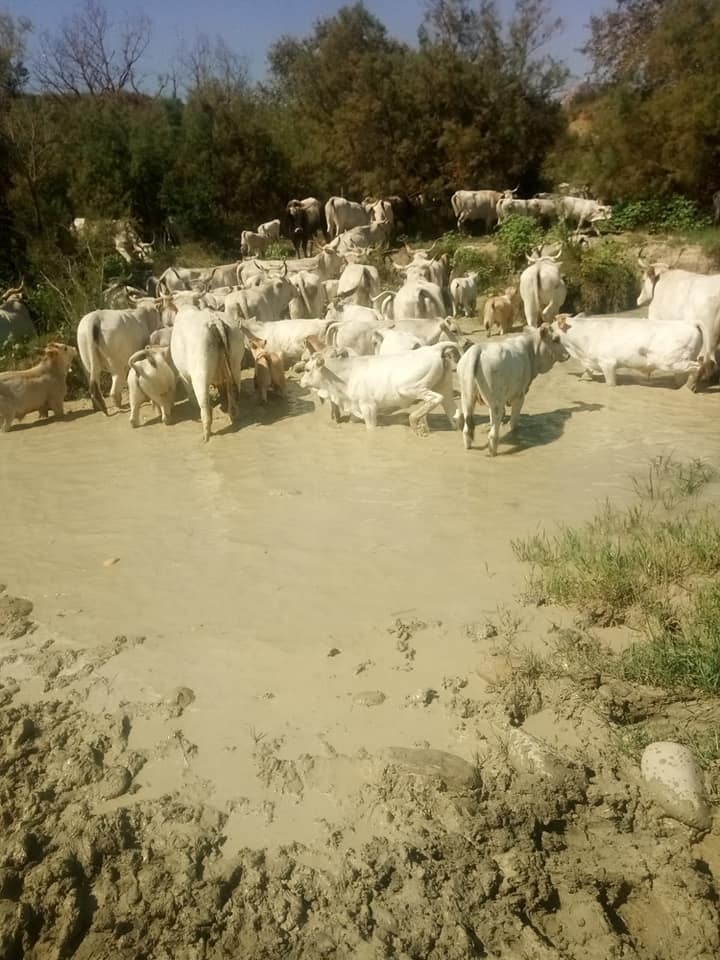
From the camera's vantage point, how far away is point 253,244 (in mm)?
20188

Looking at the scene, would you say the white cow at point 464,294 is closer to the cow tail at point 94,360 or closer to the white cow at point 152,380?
the white cow at point 152,380

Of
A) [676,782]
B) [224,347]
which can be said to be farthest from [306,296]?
[676,782]

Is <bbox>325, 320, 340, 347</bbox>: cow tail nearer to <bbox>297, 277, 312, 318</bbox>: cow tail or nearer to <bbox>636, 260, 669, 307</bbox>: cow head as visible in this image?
<bbox>297, 277, 312, 318</bbox>: cow tail

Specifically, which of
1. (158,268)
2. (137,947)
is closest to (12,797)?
(137,947)

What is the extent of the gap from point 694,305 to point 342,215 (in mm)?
12827

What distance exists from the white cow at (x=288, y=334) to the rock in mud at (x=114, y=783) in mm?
7267

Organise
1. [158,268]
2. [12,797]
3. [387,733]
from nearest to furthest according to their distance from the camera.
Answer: [12,797]
[387,733]
[158,268]

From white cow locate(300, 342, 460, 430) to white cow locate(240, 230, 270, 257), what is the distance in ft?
39.9

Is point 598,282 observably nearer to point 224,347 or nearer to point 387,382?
point 387,382

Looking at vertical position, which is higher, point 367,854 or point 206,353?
point 206,353

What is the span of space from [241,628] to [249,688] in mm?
631

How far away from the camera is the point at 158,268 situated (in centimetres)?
1708

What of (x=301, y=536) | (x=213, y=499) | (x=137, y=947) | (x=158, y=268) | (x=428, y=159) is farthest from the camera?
(x=428, y=159)

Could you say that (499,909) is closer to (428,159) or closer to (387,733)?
(387,733)
